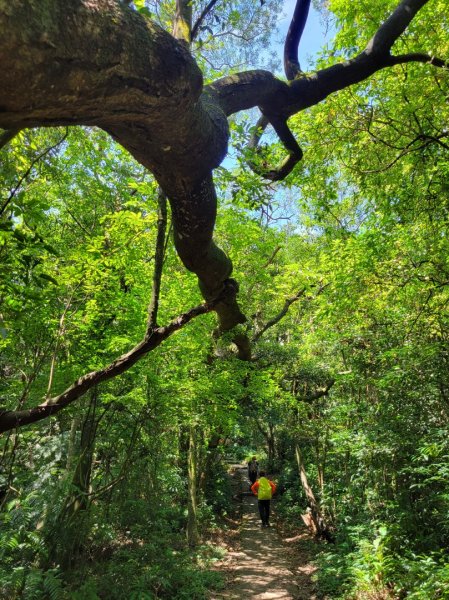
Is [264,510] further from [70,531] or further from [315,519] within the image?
[70,531]

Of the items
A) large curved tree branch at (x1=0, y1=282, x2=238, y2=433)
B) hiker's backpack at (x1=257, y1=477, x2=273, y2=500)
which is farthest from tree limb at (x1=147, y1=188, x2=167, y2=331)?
hiker's backpack at (x1=257, y1=477, x2=273, y2=500)

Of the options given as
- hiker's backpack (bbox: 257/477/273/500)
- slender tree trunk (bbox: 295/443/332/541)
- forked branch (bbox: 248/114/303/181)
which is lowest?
slender tree trunk (bbox: 295/443/332/541)

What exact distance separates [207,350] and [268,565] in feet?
16.3

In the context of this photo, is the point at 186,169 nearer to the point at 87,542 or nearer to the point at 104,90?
the point at 104,90

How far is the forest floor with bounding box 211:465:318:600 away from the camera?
739 cm

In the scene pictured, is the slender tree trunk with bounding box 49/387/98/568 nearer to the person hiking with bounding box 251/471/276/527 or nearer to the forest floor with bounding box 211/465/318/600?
the forest floor with bounding box 211/465/318/600

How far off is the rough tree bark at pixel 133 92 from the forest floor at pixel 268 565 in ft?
21.0

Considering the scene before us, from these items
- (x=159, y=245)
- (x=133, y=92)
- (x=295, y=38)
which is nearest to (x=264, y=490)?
(x=159, y=245)

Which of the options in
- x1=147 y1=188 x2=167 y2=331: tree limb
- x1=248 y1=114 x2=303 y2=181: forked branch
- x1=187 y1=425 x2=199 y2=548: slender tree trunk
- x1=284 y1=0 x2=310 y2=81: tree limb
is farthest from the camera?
x1=187 y1=425 x2=199 y2=548: slender tree trunk

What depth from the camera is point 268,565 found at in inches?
356

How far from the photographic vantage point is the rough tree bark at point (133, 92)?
1199 millimetres

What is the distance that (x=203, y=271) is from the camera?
335 cm

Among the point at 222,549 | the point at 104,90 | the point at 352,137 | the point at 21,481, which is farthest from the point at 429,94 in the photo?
the point at 222,549

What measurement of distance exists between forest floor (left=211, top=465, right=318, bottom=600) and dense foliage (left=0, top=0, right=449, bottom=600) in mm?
514
